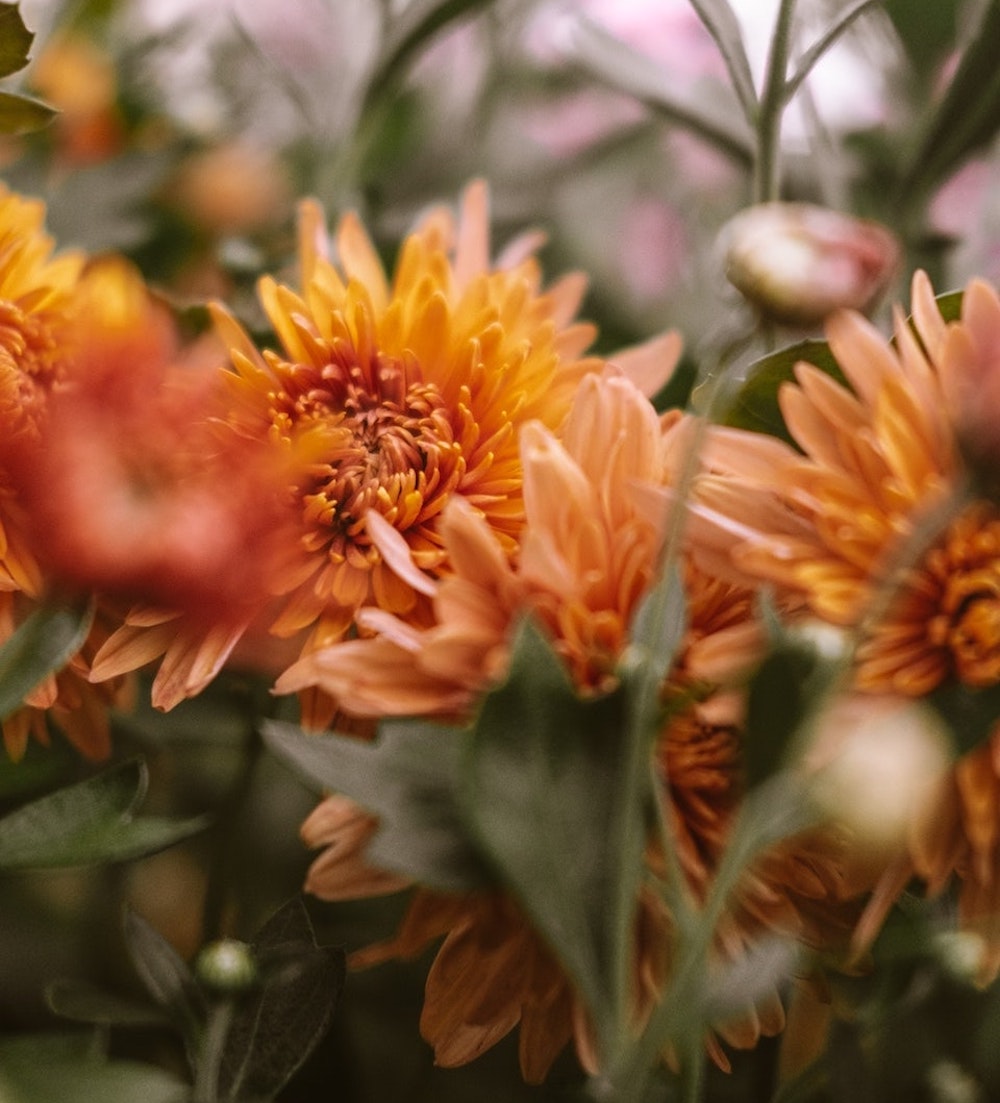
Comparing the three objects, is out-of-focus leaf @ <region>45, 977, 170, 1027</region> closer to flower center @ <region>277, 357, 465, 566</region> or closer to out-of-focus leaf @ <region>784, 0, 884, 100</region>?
flower center @ <region>277, 357, 465, 566</region>

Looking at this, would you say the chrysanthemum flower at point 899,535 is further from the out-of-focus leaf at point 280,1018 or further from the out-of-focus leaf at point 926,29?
the out-of-focus leaf at point 926,29

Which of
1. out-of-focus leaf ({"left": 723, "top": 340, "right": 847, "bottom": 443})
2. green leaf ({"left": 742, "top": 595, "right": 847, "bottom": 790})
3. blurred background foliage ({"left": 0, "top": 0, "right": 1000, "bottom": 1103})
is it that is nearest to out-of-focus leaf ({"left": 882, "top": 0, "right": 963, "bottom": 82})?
blurred background foliage ({"left": 0, "top": 0, "right": 1000, "bottom": 1103})

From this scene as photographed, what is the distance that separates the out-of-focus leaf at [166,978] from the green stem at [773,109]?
0.30 m

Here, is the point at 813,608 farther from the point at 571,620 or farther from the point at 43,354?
the point at 43,354

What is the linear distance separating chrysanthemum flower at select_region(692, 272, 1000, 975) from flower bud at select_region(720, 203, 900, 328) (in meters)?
0.03

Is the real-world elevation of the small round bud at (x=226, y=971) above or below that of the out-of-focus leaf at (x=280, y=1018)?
above

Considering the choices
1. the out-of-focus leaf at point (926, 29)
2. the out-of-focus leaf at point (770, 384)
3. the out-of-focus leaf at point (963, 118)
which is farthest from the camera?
the out-of-focus leaf at point (926, 29)

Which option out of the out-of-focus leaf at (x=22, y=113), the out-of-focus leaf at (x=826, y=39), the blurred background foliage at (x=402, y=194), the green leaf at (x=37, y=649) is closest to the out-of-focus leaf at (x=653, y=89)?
the blurred background foliage at (x=402, y=194)

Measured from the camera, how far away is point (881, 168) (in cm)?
62

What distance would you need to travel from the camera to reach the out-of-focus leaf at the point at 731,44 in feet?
1.25

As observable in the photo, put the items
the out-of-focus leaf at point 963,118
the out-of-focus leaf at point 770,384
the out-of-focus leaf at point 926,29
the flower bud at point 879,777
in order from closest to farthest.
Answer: the flower bud at point 879,777
the out-of-focus leaf at point 770,384
the out-of-focus leaf at point 963,118
the out-of-focus leaf at point 926,29

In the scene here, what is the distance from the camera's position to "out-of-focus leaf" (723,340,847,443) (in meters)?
0.31

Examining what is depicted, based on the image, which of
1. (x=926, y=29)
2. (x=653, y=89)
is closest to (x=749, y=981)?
(x=653, y=89)

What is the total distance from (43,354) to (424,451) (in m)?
0.11
